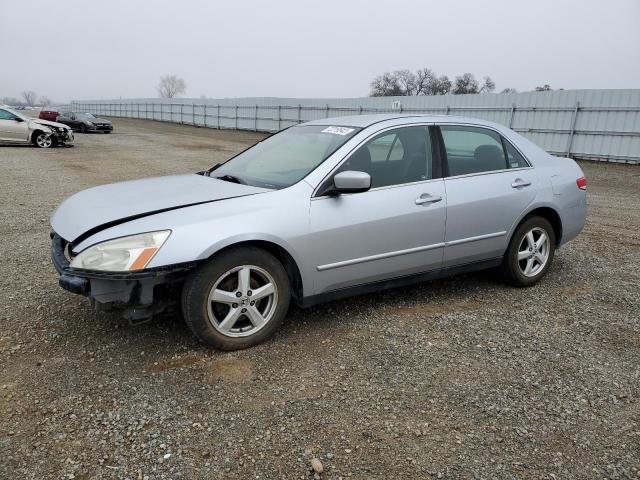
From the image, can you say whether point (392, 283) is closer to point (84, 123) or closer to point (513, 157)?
point (513, 157)

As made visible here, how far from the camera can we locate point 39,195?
8961mm

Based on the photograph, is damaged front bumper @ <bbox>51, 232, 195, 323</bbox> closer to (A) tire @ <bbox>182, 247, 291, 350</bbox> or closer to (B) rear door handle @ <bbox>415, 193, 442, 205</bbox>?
(A) tire @ <bbox>182, 247, 291, 350</bbox>

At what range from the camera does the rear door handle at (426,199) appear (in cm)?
381

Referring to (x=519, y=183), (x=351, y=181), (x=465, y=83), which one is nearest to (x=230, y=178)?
(x=351, y=181)

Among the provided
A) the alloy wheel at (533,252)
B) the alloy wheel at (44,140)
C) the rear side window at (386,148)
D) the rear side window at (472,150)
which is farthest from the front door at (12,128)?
the alloy wheel at (533,252)

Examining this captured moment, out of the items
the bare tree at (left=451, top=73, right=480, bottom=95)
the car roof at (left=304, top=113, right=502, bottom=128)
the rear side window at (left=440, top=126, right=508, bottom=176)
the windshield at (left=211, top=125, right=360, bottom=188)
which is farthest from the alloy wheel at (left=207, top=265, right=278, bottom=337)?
the bare tree at (left=451, top=73, right=480, bottom=95)

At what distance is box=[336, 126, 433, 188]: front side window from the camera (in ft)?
12.2

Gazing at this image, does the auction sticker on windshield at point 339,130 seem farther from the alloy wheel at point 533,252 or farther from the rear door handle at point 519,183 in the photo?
the alloy wheel at point 533,252

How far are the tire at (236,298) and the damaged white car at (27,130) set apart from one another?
60.8 feet

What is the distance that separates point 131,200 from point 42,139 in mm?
17965

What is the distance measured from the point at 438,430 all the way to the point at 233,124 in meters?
35.2

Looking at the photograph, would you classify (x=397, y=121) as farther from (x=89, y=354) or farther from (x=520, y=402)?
(x=89, y=354)

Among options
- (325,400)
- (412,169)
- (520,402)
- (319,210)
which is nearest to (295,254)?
(319,210)

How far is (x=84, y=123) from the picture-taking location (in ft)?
93.9
